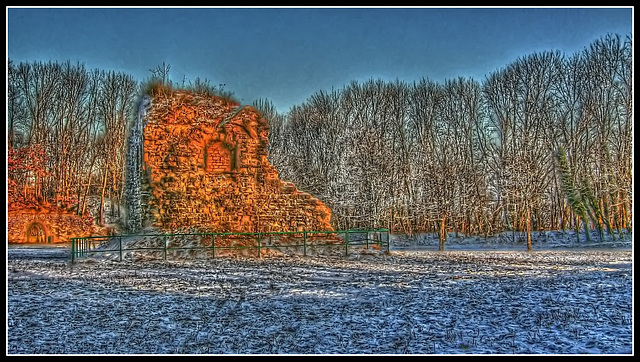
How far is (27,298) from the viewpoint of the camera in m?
9.61

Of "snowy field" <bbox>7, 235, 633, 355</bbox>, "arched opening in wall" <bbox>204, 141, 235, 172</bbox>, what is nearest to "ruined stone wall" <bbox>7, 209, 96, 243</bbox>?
"arched opening in wall" <bbox>204, 141, 235, 172</bbox>

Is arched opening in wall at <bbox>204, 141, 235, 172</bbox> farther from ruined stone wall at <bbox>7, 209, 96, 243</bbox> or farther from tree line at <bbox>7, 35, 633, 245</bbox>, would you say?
ruined stone wall at <bbox>7, 209, 96, 243</bbox>

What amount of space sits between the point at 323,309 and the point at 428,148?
27.3m

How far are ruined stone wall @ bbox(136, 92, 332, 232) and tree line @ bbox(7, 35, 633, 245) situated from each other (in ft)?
6.92

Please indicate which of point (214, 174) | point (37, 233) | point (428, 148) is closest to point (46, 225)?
point (37, 233)

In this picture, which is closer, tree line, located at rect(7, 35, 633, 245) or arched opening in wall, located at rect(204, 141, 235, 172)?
arched opening in wall, located at rect(204, 141, 235, 172)

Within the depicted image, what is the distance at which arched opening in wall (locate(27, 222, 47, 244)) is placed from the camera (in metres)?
29.1

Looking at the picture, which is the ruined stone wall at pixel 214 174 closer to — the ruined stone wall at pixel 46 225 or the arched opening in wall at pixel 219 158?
the arched opening in wall at pixel 219 158

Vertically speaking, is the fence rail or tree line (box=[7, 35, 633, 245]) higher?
tree line (box=[7, 35, 633, 245])

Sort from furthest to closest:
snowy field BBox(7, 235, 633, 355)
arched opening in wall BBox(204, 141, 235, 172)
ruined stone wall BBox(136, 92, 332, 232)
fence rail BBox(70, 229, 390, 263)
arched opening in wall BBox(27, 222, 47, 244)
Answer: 1. arched opening in wall BBox(27, 222, 47, 244)
2. arched opening in wall BBox(204, 141, 235, 172)
3. ruined stone wall BBox(136, 92, 332, 232)
4. fence rail BBox(70, 229, 390, 263)
5. snowy field BBox(7, 235, 633, 355)

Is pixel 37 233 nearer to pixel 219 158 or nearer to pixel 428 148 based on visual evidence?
pixel 219 158

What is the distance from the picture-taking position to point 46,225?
29.5 m

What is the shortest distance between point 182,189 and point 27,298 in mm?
9657

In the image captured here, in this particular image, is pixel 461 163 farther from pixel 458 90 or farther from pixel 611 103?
pixel 611 103
